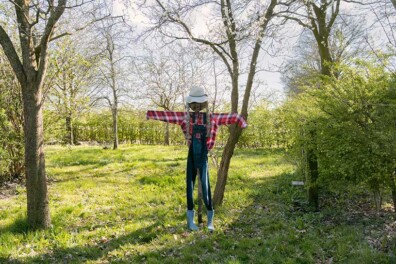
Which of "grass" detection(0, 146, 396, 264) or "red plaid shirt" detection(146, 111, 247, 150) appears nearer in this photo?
"grass" detection(0, 146, 396, 264)

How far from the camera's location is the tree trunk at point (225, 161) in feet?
21.1

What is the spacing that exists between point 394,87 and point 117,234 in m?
5.25

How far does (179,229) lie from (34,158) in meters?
2.78

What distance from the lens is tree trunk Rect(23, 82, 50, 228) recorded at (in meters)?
5.30

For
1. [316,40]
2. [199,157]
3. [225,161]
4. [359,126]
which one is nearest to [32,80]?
[199,157]

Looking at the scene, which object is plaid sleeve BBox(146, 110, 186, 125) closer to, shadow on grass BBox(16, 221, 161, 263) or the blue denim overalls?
the blue denim overalls

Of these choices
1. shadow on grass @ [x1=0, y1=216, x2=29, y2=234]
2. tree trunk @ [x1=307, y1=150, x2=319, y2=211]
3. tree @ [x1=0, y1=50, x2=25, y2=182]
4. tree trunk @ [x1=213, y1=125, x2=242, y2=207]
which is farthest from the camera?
tree @ [x1=0, y1=50, x2=25, y2=182]

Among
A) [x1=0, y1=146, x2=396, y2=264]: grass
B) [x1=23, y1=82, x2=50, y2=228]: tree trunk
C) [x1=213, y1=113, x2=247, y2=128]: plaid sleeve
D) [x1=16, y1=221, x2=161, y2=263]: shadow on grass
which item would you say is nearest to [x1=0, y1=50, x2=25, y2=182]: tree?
[x1=0, y1=146, x2=396, y2=264]: grass

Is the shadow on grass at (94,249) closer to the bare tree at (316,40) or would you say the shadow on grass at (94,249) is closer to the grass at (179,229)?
the grass at (179,229)

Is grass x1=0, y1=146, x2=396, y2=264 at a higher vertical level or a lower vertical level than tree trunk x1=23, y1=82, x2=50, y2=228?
lower

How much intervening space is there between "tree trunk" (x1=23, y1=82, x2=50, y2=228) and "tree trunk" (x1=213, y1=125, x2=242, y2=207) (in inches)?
132

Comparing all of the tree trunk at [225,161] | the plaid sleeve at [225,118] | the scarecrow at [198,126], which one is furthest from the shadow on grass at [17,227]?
the plaid sleeve at [225,118]

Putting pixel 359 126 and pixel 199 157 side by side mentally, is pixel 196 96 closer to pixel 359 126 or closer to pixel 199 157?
pixel 199 157

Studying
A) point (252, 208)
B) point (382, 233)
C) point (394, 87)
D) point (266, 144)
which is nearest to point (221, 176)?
point (252, 208)
